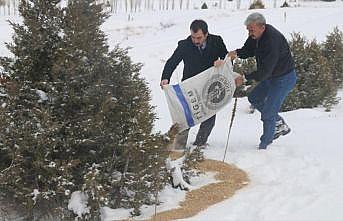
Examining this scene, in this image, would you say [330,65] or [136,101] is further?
[330,65]

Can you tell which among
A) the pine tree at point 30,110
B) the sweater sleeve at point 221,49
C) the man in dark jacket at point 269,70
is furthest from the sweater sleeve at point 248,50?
the pine tree at point 30,110

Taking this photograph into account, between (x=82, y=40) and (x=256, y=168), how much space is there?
2.40m

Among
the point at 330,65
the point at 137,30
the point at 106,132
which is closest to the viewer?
the point at 106,132

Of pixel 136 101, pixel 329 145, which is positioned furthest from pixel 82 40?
pixel 329 145

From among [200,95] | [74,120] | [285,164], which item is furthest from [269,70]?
[74,120]

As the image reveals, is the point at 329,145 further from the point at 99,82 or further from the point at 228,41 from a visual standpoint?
the point at 228,41

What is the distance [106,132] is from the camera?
15.2 feet

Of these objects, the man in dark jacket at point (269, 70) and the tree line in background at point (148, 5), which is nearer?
the man in dark jacket at point (269, 70)

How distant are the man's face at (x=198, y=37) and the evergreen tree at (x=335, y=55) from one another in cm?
Result: 620

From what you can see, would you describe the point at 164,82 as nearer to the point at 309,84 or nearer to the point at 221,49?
the point at 221,49

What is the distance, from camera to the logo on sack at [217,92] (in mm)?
6133

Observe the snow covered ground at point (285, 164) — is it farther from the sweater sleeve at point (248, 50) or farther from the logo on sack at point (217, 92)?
the sweater sleeve at point (248, 50)

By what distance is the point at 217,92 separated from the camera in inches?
244

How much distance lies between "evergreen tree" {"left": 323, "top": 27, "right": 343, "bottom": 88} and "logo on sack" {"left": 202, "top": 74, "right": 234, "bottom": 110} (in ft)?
19.7
